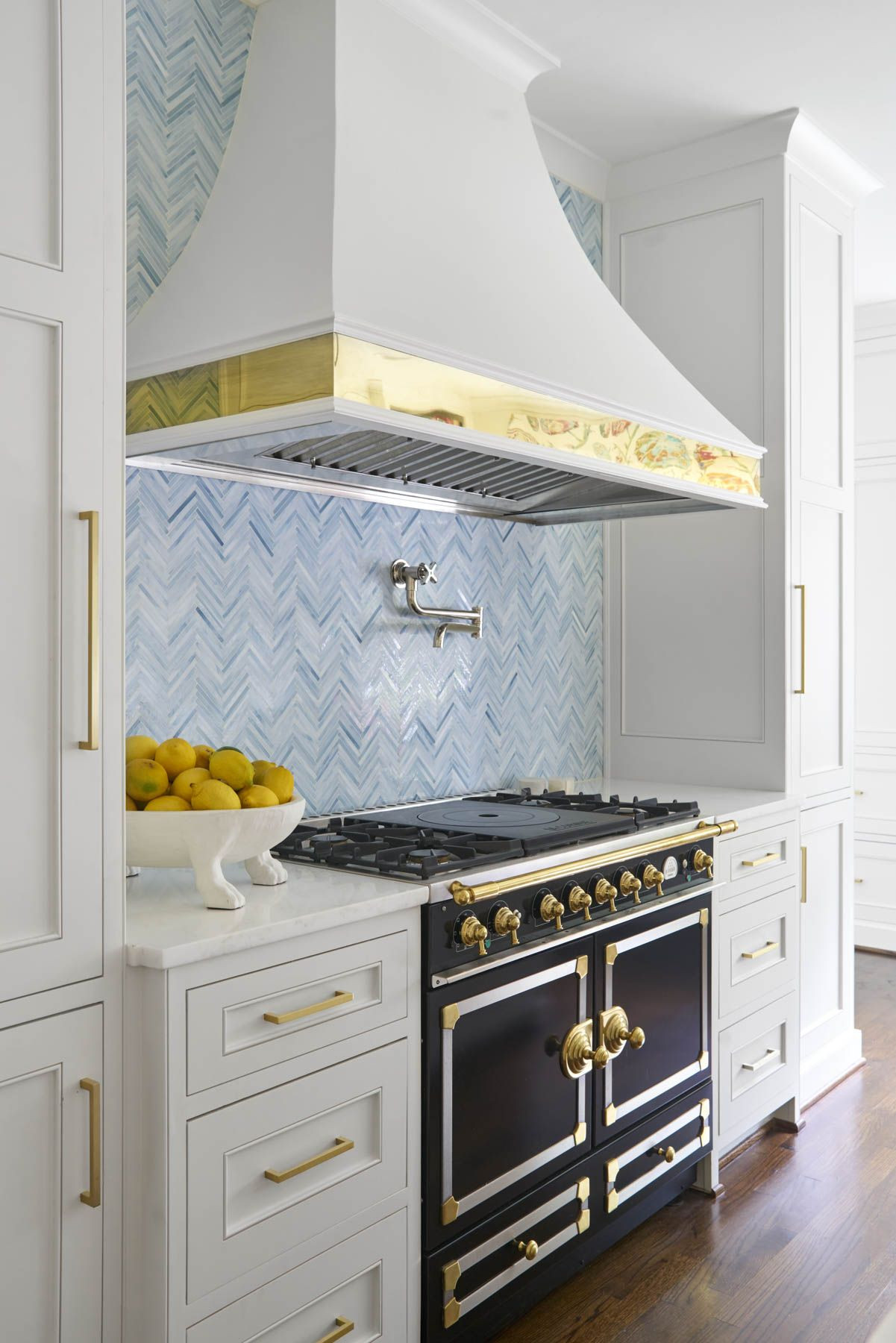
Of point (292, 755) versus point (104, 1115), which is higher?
point (292, 755)

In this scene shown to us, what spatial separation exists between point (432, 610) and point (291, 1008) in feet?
4.49

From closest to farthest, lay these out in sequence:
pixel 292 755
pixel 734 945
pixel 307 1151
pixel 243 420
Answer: pixel 307 1151
pixel 243 420
pixel 292 755
pixel 734 945

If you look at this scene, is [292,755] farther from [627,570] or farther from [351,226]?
[627,570]

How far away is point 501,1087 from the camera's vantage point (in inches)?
80.0

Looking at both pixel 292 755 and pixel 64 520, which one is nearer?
pixel 64 520

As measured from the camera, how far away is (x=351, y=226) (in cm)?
186

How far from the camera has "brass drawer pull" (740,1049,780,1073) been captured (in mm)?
2893

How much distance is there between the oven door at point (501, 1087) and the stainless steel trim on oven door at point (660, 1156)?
139mm

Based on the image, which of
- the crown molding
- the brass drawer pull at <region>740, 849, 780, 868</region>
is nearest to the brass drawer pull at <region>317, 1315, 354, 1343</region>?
the brass drawer pull at <region>740, 849, 780, 868</region>

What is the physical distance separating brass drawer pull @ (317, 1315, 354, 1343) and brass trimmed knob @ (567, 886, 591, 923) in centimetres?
80

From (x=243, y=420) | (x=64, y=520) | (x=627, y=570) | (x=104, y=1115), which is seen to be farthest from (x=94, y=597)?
(x=627, y=570)

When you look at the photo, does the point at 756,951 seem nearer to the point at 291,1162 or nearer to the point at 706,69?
the point at 291,1162

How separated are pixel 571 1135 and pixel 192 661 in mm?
1212

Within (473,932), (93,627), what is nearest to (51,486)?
(93,627)
